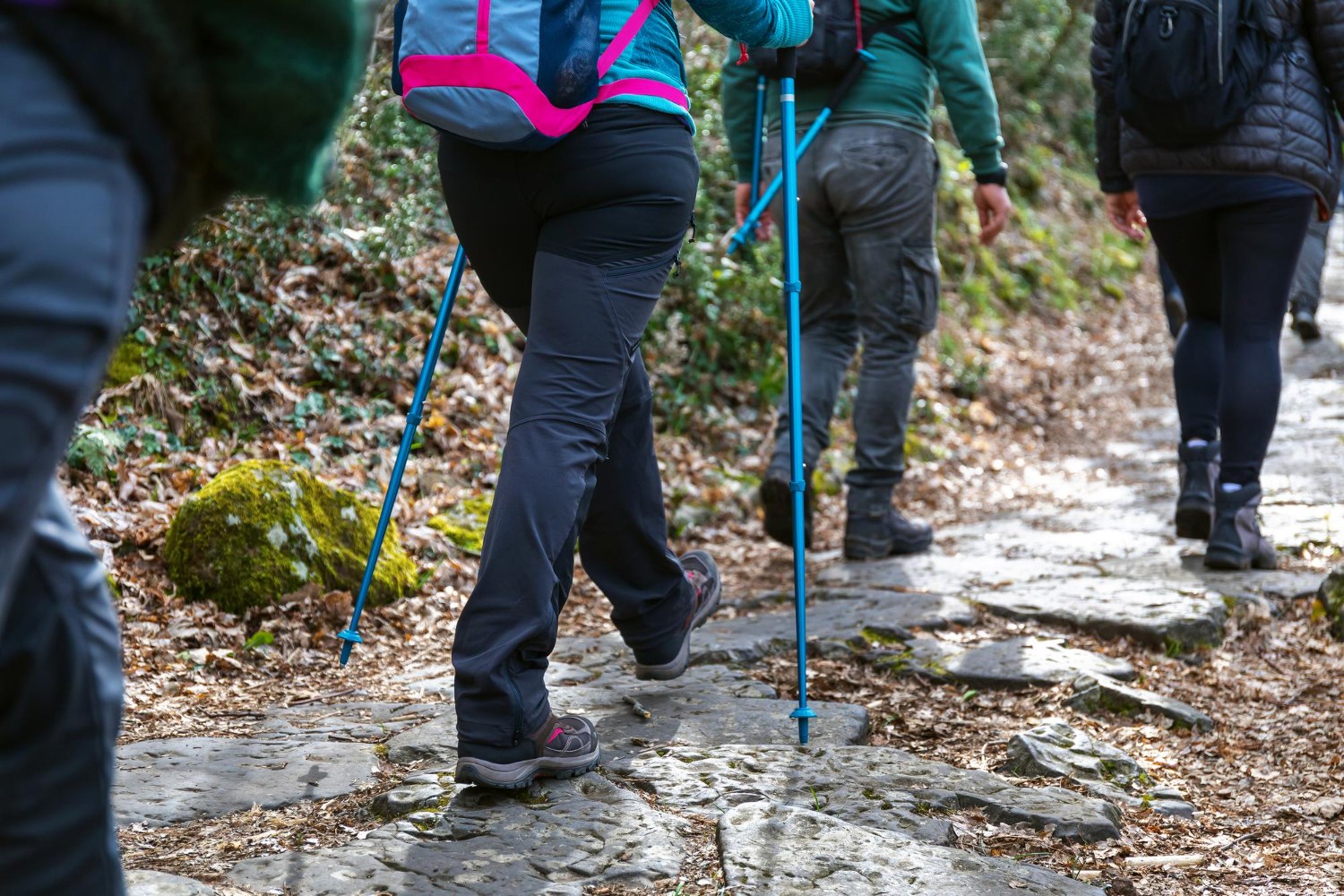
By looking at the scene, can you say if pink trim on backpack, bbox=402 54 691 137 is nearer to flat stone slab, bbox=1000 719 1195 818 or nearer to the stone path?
the stone path

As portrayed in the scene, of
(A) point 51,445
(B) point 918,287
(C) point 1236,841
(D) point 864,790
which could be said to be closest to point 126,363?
(B) point 918,287

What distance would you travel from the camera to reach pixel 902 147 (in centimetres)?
506

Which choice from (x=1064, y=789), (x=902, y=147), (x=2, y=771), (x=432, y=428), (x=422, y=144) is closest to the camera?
(x=2, y=771)

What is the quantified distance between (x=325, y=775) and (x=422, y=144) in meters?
5.23

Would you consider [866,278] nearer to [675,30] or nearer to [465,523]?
Result: [465,523]

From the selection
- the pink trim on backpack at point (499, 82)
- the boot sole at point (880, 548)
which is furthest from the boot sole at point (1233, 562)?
the pink trim on backpack at point (499, 82)

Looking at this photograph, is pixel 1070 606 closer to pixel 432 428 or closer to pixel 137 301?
pixel 432 428

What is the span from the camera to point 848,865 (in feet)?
8.14

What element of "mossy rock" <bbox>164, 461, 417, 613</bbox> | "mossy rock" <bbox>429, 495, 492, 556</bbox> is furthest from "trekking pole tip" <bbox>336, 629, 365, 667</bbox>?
"mossy rock" <bbox>429, 495, 492, 556</bbox>

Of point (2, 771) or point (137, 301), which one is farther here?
point (137, 301)

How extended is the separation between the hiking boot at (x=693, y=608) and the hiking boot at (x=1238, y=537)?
2.23 metres

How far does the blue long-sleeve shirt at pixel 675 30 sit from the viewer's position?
2717mm

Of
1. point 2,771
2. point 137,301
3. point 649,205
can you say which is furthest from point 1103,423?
point 2,771

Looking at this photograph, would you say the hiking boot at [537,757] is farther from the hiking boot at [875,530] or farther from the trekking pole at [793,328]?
the hiking boot at [875,530]
